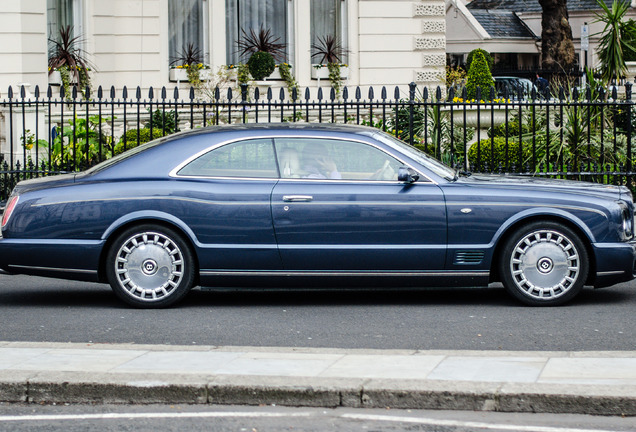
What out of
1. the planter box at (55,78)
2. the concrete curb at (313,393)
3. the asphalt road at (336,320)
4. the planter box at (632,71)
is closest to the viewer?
the concrete curb at (313,393)

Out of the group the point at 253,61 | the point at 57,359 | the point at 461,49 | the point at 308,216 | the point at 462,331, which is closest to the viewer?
the point at 57,359

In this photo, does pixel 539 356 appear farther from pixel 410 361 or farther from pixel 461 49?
pixel 461 49

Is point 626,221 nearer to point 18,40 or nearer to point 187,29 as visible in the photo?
point 18,40

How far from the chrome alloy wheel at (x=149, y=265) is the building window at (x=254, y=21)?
13.3 meters

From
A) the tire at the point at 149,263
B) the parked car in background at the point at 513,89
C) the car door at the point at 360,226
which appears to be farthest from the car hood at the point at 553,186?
the parked car in background at the point at 513,89

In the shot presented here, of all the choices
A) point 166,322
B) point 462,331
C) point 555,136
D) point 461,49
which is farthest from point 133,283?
point 461,49

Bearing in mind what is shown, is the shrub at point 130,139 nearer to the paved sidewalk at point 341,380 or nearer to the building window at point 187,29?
the building window at point 187,29

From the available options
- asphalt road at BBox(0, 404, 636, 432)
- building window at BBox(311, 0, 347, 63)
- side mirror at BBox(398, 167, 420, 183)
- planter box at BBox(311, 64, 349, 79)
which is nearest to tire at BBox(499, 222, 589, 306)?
side mirror at BBox(398, 167, 420, 183)

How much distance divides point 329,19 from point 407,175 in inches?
547

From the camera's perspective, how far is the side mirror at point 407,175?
336 inches

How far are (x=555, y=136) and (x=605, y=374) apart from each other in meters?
9.46

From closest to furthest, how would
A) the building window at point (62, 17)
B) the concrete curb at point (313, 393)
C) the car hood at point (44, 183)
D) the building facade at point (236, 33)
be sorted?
the concrete curb at point (313, 393) < the car hood at point (44, 183) < the building window at point (62, 17) < the building facade at point (236, 33)

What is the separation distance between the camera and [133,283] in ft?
28.4

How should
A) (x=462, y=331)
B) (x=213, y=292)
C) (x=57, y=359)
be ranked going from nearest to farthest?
(x=57, y=359) → (x=462, y=331) → (x=213, y=292)
